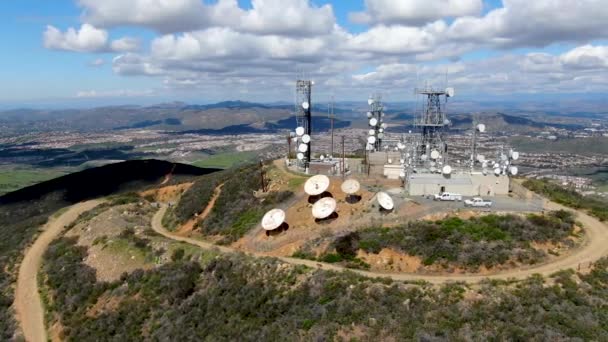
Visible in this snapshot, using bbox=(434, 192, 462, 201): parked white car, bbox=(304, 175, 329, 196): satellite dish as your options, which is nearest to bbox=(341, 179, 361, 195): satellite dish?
bbox=(304, 175, 329, 196): satellite dish

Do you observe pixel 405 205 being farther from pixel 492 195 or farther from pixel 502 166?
pixel 502 166

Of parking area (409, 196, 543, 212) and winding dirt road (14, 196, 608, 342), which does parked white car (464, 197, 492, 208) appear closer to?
parking area (409, 196, 543, 212)

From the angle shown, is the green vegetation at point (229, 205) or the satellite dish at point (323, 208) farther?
the green vegetation at point (229, 205)

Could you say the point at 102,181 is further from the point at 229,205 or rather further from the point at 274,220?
the point at 274,220

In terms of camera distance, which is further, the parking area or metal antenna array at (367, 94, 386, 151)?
metal antenna array at (367, 94, 386, 151)

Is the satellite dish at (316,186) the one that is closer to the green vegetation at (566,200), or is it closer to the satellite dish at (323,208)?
the satellite dish at (323,208)

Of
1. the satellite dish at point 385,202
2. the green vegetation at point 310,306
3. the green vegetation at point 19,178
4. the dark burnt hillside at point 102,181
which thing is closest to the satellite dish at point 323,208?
the satellite dish at point 385,202

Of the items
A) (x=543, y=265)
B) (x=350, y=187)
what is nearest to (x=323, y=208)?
(x=350, y=187)
